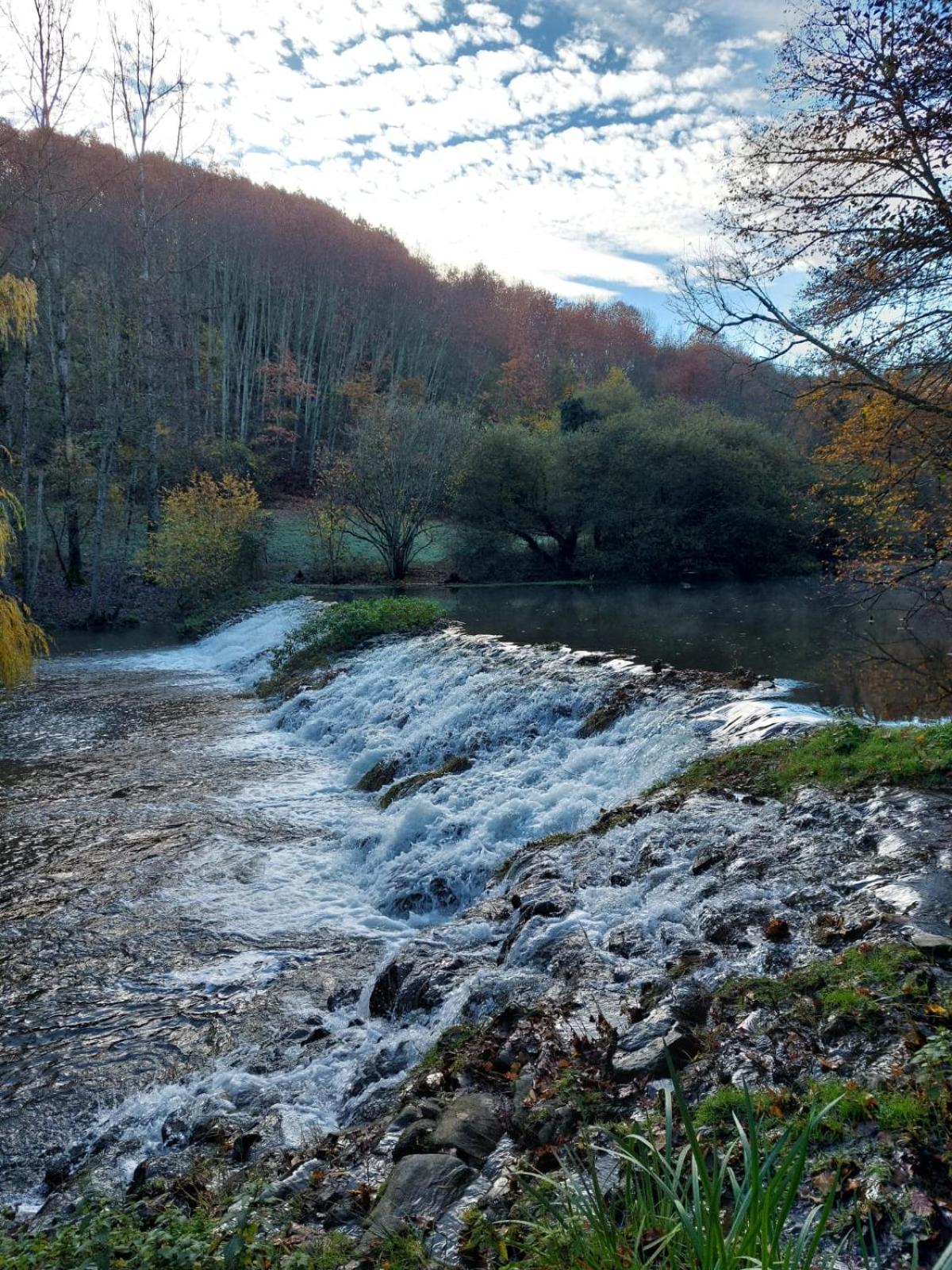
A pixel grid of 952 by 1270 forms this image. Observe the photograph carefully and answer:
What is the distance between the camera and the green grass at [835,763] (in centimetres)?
584

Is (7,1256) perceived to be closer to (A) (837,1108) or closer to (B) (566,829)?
(A) (837,1108)

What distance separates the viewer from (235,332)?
39625 millimetres

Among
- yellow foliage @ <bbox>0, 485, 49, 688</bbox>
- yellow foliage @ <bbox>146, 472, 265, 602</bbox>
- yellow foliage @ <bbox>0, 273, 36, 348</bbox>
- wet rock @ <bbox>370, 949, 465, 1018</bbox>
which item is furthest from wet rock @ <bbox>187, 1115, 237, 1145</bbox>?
yellow foliage @ <bbox>146, 472, 265, 602</bbox>

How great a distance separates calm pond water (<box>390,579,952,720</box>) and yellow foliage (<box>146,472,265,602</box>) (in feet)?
20.4

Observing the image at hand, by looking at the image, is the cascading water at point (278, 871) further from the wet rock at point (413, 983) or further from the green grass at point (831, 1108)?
the green grass at point (831, 1108)

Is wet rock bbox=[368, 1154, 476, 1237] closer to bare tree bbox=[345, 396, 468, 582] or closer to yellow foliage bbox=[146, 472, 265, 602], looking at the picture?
yellow foliage bbox=[146, 472, 265, 602]

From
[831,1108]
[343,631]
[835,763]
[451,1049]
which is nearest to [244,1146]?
[451,1049]

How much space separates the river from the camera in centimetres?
448

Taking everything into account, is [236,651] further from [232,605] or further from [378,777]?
[378,777]

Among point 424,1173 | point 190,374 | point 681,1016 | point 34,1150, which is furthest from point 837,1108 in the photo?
point 190,374

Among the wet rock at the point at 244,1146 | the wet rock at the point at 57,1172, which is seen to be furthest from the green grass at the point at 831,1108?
the wet rock at the point at 57,1172

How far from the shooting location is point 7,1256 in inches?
A: 114

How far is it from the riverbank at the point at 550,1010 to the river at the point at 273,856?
5 centimetres

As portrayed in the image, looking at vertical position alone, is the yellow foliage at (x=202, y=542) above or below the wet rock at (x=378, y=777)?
above
